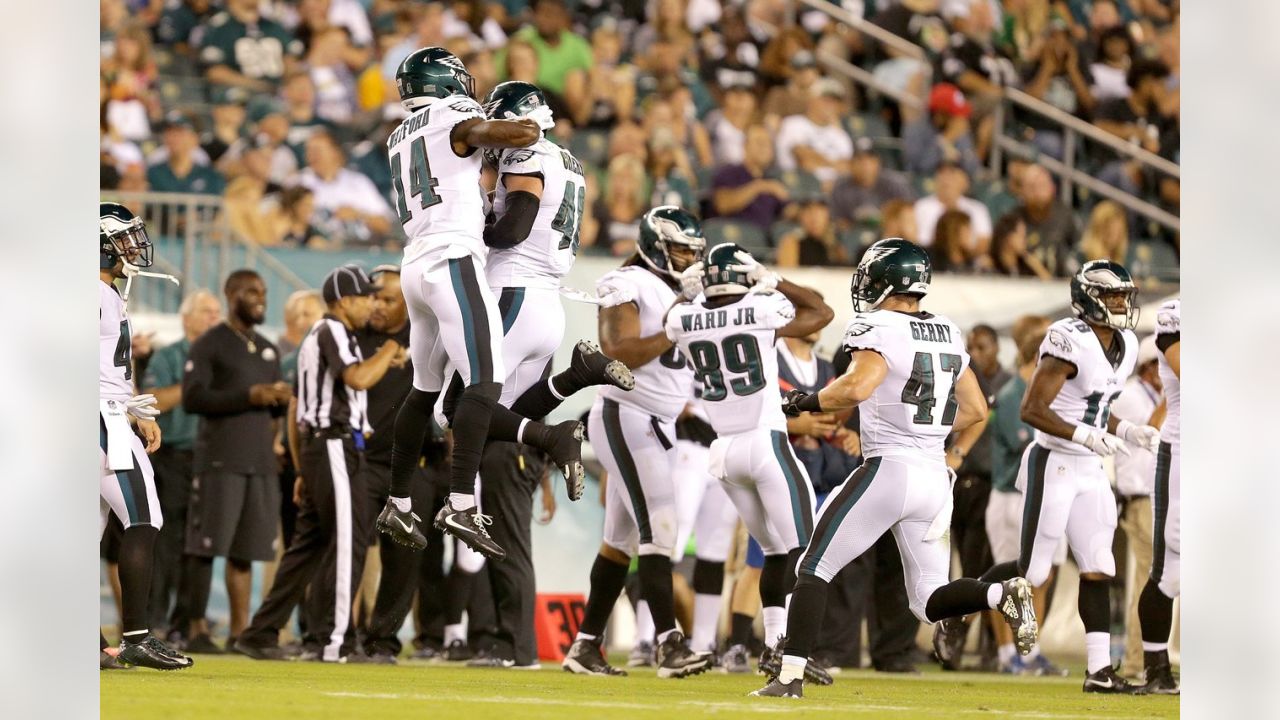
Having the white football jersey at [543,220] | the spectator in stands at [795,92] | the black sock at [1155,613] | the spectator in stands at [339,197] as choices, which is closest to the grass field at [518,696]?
the black sock at [1155,613]

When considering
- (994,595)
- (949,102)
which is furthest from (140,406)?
(949,102)

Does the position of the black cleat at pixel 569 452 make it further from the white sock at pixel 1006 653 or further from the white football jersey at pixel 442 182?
the white sock at pixel 1006 653

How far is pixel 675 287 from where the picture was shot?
9.33 metres

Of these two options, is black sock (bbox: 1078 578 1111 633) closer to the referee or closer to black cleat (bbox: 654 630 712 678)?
black cleat (bbox: 654 630 712 678)

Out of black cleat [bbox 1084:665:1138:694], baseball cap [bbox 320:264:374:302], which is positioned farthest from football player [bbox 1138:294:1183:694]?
baseball cap [bbox 320:264:374:302]

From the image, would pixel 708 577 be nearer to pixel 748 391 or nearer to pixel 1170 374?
pixel 748 391

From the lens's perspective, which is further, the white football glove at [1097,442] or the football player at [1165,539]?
the football player at [1165,539]

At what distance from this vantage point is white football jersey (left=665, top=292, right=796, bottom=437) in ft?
27.6

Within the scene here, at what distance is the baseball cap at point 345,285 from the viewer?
10.2 m

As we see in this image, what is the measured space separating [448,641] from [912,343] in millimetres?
4663

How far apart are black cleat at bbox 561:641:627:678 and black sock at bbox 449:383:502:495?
6.11 ft

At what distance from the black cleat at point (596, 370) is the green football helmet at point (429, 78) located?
4.22 ft
